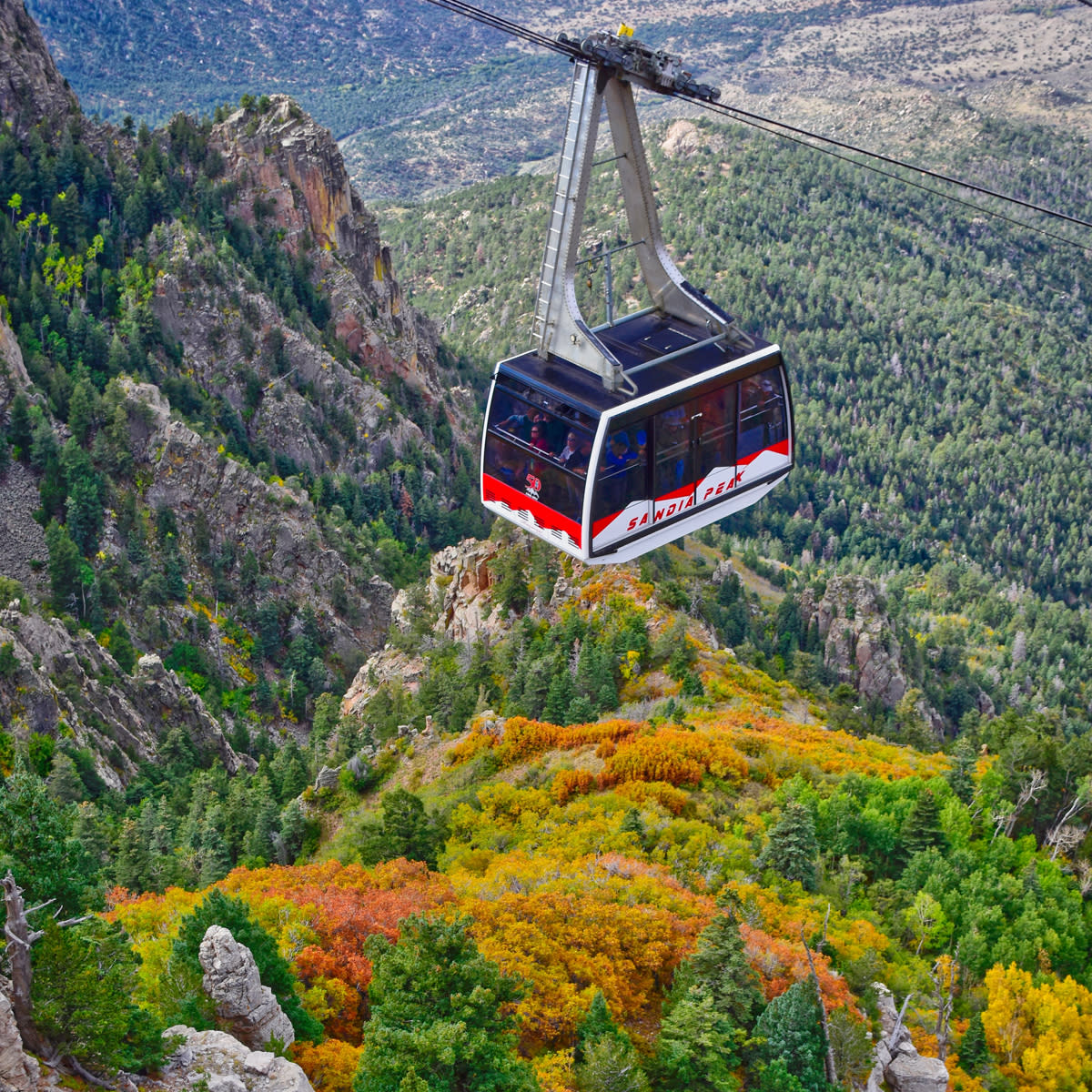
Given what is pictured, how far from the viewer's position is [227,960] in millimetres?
34000

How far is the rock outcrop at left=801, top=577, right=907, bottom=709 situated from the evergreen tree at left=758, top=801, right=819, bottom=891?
7264cm

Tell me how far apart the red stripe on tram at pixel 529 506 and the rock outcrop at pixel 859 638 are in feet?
306

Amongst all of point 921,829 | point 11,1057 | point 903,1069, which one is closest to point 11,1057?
point 11,1057

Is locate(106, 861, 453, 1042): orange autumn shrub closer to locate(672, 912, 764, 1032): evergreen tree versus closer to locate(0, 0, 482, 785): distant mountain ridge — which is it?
locate(672, 912, 764, 1032): evergreen tree

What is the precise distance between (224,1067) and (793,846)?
29057 millimetres

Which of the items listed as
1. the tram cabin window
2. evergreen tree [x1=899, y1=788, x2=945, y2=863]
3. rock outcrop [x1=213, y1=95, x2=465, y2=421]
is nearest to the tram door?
the tram cabin window

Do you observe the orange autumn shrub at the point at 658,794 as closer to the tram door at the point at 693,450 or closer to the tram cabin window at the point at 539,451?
the tram door at the point at 693,450

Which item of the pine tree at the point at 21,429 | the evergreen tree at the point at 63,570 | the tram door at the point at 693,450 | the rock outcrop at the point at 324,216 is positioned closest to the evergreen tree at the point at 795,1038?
the tram door at the point at 693,450

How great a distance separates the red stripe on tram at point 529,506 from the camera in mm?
34938

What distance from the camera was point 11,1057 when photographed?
85.5 feet

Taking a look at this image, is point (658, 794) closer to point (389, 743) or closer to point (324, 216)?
point (389, 743)

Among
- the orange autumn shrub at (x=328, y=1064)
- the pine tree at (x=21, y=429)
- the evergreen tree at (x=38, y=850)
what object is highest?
the evergreen tree at (x=38, y=850)

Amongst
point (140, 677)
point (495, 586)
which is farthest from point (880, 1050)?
point (140, 677)

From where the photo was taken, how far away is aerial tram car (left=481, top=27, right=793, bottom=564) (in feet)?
108
